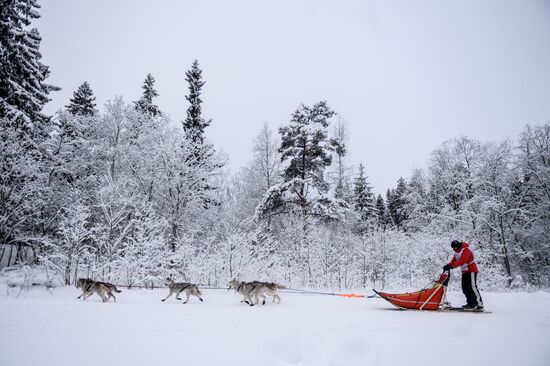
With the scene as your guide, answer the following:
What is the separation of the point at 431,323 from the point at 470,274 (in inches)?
106

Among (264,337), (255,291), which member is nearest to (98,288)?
(255,291)

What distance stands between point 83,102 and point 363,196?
3147 centimetres

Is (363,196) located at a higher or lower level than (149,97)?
lower

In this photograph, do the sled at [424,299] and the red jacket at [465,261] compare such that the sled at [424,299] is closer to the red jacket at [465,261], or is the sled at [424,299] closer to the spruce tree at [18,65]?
the red jacket at [465,261]

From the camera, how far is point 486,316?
19.9ft

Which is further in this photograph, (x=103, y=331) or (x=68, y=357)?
(x=103, y=331)

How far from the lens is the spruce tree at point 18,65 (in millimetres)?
14078

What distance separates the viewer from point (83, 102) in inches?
1006

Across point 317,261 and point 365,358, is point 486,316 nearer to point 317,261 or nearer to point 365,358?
point 365,358

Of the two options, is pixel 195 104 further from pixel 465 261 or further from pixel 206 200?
pixel 465 261

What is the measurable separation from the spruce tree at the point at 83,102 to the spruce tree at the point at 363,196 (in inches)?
1116

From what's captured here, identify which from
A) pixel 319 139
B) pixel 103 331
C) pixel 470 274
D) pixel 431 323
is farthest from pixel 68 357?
pixel 319 139

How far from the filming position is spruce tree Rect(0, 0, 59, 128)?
1408 cm

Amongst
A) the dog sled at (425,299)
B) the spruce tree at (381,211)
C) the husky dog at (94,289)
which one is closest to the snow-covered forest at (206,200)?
the husky dog at (94,289)
